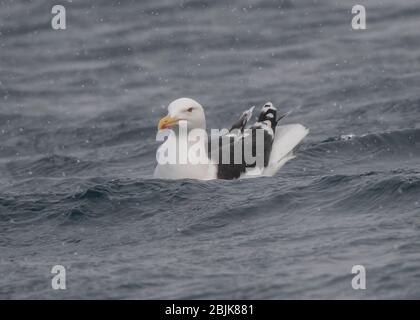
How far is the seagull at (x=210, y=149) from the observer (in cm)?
1428

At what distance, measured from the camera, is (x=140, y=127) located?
62.1 feet

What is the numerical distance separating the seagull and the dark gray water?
0.25 metres

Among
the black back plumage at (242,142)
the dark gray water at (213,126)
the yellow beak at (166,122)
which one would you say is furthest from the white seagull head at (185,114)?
the dark gray water at (213,126)

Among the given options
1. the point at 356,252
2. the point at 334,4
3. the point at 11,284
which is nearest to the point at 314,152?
the point at 356,252

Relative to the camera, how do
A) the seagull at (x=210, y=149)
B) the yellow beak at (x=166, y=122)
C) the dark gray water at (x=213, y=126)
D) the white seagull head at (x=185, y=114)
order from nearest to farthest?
the dark gray water at (x=213, y=126), the seagull at (x=210, y=149), the yellow beak at (x=166, y=122), the white seagull head at (x=185, y=114)

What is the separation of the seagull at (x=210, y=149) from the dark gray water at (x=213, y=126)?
0.25m

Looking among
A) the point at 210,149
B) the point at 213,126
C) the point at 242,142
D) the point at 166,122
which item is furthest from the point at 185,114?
the point at 213,126

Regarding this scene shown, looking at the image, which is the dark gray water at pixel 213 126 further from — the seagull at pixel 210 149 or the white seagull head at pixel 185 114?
the white seagull head at pixel 185 114

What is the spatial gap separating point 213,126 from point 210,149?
12.5 ft

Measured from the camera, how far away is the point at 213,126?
18.6 metres

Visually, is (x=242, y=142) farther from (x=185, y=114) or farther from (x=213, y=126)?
(x=213, y=126)

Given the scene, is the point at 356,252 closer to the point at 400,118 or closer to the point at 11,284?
the point at 11,284
